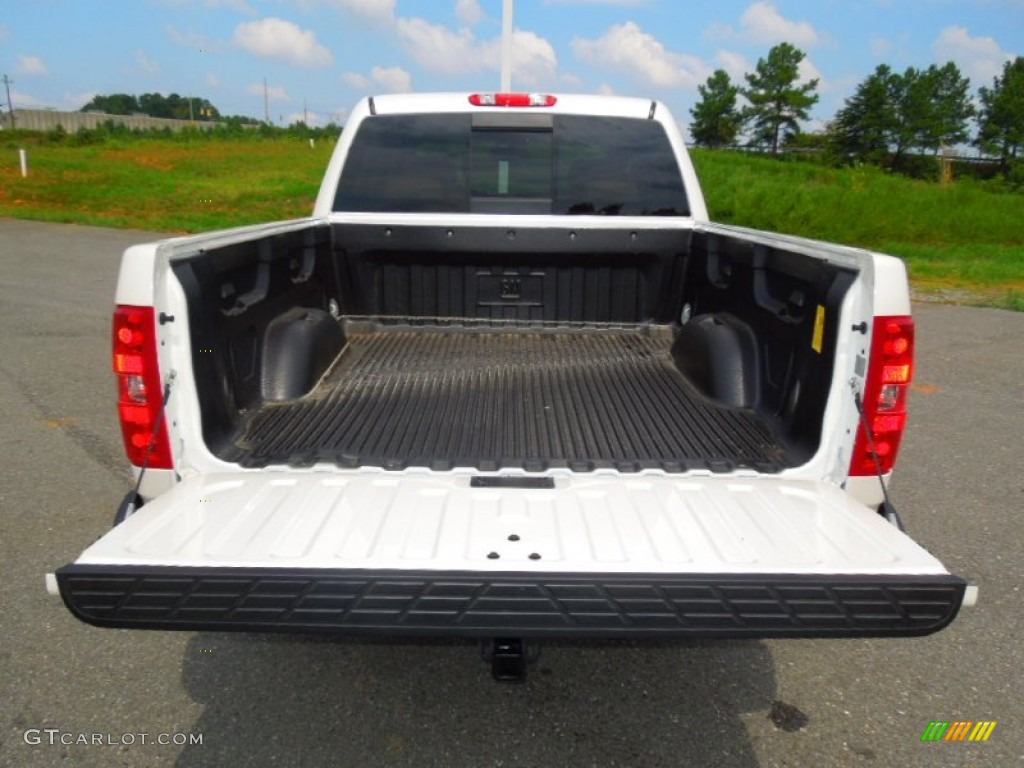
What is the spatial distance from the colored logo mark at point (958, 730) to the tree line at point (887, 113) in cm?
6247

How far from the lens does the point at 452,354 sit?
4.04 metres

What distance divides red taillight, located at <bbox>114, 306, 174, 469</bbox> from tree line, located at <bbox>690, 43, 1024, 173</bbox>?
63918 millimetres

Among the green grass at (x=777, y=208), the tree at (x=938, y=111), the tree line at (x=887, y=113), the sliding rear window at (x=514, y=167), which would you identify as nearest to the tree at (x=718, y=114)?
the tree line at (x=887, y=113)

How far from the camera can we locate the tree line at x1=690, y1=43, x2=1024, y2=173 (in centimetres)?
→ 5950

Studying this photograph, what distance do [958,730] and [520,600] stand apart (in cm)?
186

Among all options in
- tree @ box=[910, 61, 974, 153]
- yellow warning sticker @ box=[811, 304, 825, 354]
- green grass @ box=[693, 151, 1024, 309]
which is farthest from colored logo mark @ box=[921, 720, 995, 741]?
tree @ box=[910, 61, 974, 153]

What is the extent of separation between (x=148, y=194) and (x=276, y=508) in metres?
26.7

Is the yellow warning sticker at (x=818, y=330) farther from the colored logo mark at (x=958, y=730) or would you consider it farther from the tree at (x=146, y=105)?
the tree at (x=146, y=105)

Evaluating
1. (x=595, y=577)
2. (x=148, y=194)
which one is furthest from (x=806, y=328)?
(x=148, y=194)

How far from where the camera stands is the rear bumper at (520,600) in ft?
5.91

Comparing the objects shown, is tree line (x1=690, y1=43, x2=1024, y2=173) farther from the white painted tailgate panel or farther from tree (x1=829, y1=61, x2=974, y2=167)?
the white painted tailgate panel

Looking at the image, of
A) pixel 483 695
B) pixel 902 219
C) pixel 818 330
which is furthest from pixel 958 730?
pixel 902 219

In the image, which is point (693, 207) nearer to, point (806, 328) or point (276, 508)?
point (806, 328)

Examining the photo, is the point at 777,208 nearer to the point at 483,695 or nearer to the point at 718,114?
the point at 483,695
